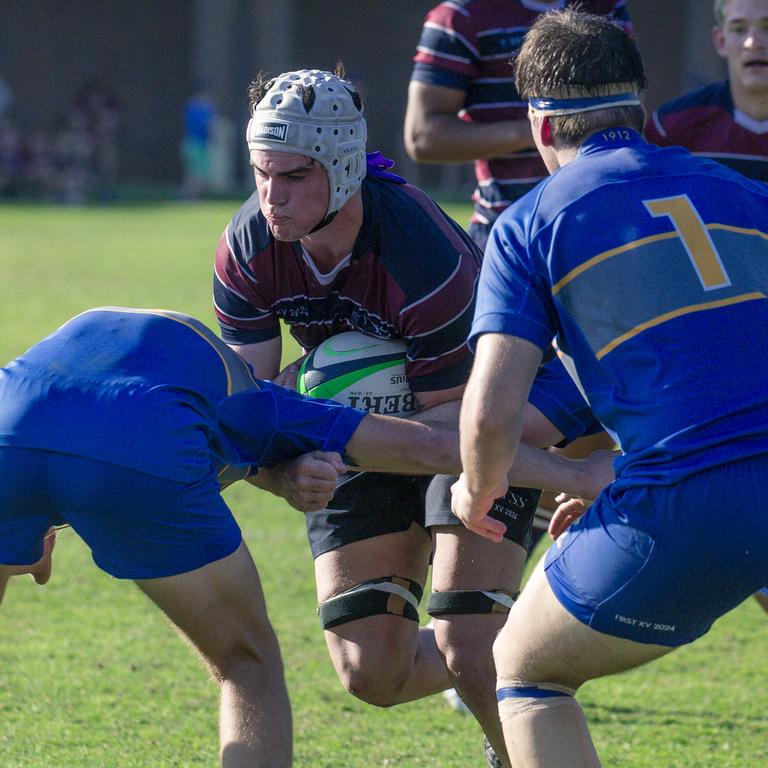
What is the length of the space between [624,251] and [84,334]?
58.6 inches

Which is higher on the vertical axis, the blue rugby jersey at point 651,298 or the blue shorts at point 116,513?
the blue rugby jersey at point 651,298

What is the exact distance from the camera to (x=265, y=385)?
13.2 feet

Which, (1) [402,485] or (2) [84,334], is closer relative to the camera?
(2) [84,334]

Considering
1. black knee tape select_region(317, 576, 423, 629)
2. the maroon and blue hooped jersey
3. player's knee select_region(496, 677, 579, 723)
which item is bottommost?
A: black knee tape select_region(317, 576, 423, 629)

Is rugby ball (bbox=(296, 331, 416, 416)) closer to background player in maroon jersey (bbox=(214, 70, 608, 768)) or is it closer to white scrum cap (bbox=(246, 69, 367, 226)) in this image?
background player in maroon jersey (bbox=(214, 70, 608, 768))

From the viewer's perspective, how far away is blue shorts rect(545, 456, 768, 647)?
315 cm

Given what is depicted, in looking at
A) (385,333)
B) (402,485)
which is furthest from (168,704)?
(385,333)

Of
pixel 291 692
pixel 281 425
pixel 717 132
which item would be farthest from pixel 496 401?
pixel 717 132

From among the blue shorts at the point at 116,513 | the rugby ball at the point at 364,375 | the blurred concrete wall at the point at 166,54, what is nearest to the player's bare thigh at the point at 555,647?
the blue shorts at the point at 116,513

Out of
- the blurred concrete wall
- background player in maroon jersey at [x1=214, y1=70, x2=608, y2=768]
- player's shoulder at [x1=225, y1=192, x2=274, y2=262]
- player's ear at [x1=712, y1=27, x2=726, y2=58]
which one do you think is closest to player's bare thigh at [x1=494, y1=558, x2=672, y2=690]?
background player in maroon jersey at [x1=214, y1=70, x2=608, y2=768]

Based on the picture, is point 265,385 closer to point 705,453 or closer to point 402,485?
point 402,485

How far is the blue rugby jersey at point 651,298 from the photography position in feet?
10.3

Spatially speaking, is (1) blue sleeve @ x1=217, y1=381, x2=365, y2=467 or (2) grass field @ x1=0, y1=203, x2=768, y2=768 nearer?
(1) blue sleeve @ x1=217, y1=381, x2=365, y2=467

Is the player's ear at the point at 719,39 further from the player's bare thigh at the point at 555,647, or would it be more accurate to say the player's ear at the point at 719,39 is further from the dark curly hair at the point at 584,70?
the player's bare thigh at the point at 555,647
